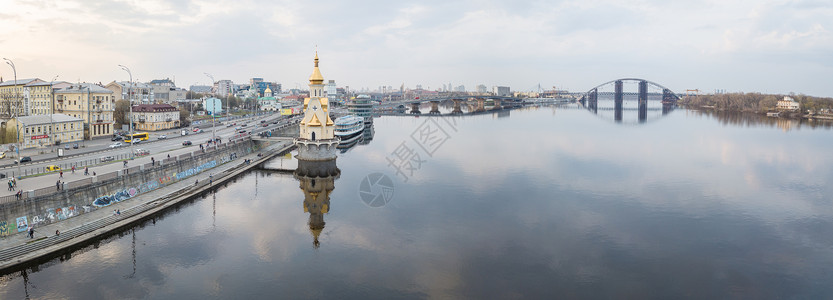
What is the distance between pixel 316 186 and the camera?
33.4 metres

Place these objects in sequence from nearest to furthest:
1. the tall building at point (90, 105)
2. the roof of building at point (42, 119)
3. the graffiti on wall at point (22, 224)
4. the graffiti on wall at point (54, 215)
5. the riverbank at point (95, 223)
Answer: the riverbank at point (95, 223), the graffiti on wall at point (22, 224), the graffiti on wall at point (54, 215), the roof of building at point (42, 119), the tall building at point (90, 105)

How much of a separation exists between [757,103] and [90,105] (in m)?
158

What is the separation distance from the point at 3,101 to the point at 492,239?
51.3m

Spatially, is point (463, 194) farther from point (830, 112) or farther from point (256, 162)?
point (830, 112)

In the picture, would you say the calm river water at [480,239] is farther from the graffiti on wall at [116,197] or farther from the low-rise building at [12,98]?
the low-rise building at [12,98]

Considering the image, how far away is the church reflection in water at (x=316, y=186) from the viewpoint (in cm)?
2483

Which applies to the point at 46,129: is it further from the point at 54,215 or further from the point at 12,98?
the point at 54,215

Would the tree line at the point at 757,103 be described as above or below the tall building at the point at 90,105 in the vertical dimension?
above

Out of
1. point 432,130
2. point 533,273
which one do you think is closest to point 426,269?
point 533,273

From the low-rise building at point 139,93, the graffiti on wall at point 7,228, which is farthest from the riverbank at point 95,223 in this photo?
the low-rise building at point 139,93

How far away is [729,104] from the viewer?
465 feet

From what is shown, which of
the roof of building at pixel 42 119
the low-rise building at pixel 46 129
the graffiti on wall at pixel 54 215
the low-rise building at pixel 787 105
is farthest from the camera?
the low-rise building at pixel 787 105

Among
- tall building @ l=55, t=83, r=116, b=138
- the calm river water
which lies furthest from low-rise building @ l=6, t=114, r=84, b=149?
the calm river water

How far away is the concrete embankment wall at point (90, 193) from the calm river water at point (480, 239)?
2559 millimetres
